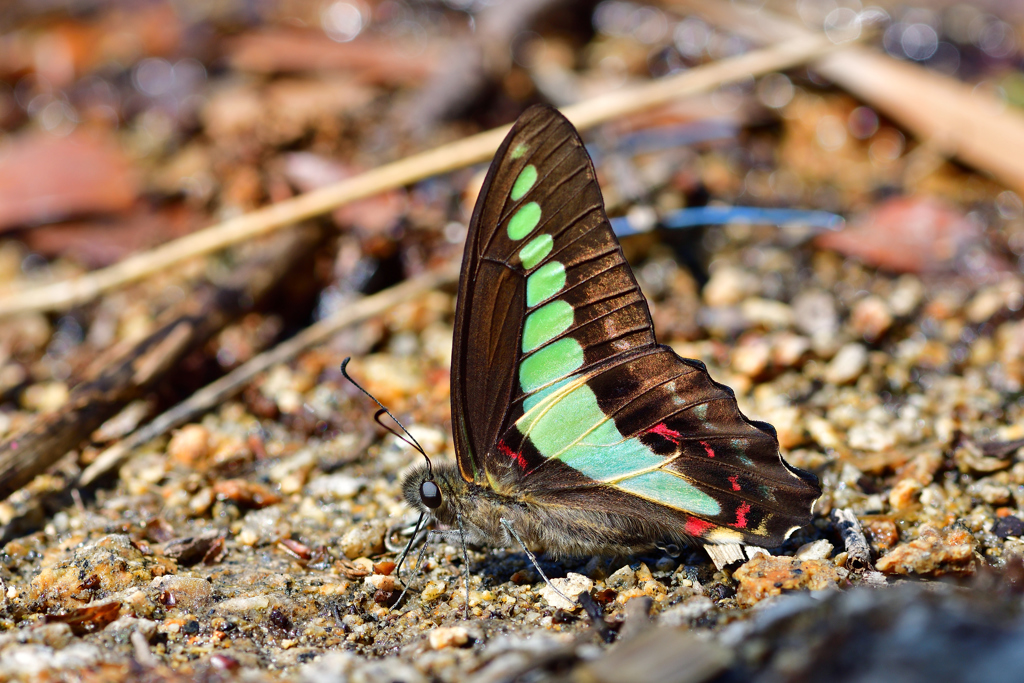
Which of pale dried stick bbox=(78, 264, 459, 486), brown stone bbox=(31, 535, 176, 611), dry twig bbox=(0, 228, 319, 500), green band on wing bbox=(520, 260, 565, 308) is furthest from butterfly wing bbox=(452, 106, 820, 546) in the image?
dry twig bbox=(0, 228, 319, 500)

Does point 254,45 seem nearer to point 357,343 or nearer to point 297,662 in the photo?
point 357,343

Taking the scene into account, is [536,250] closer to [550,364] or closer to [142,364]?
[550,364]

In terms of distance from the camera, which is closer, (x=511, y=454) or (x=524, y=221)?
(x=524, y=221)

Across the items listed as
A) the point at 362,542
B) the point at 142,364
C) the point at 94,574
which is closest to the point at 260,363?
the point at 142,364

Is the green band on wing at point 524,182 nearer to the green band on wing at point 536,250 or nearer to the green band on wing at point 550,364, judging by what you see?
the green band on wing at point 536,250

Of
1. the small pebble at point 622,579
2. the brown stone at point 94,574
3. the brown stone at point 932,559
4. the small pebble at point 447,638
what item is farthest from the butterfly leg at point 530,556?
the brown stone at point 94,574

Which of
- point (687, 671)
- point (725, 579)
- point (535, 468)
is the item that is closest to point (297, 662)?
point (535, 468)

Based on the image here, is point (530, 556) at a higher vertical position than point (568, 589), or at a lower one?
higher
